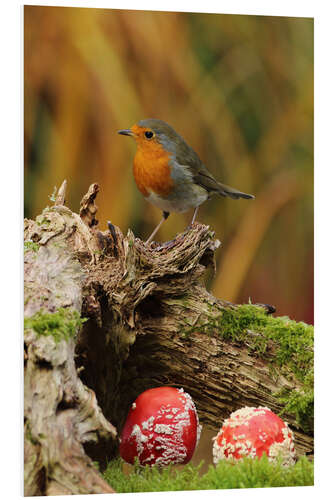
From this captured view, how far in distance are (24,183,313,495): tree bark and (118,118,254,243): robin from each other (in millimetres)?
183

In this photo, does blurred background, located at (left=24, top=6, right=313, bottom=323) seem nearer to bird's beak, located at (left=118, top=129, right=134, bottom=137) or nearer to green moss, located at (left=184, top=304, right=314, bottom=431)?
bird's beak, located at (left=118, top=129, right=134, bottom=137)

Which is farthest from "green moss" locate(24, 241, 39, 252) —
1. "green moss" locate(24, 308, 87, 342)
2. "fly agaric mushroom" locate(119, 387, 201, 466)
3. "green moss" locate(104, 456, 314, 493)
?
"green moss" locate(104, 456, 314, 493)

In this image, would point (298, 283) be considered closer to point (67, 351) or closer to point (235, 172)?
point (235, 172)

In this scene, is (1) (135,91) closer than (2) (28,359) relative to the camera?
No

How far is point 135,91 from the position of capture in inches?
119

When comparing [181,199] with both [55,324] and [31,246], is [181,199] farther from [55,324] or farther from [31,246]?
[55,324]

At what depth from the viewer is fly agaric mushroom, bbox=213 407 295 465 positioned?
2.52 metres

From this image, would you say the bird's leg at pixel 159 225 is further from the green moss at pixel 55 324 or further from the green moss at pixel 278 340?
the green moss at pixel 55 324

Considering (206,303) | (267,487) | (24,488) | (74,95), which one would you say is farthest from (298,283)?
(24,488)

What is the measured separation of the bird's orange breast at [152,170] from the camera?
9.89ft

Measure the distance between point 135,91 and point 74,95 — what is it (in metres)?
0.28

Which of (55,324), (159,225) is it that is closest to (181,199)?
(159,225)

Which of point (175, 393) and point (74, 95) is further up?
point (74, 95)

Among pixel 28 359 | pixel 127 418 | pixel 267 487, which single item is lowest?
pixel 267 487
